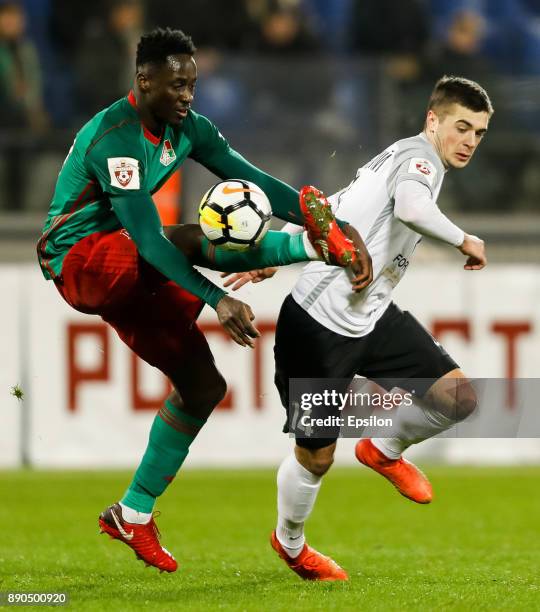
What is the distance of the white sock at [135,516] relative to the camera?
5.79m

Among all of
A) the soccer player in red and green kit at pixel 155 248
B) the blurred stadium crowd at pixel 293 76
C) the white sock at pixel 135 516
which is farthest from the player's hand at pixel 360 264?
the blurred stadium crowd at pixel 293 76

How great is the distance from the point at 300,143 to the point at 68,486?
10.6ft

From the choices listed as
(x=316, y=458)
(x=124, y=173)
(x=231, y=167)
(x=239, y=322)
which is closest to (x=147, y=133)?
(x=124, y=173)

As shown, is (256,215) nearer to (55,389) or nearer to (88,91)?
(55,389)

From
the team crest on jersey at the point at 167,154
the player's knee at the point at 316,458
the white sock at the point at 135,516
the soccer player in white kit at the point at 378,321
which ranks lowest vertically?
the white sock at the point at 135,516

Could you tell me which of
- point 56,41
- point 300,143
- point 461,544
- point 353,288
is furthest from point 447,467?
point 353,288

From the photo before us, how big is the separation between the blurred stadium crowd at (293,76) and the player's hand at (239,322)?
18.1 feet

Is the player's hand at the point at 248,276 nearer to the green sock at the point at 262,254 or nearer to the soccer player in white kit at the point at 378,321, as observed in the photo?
the soccer player in white kit at the point at 378,321

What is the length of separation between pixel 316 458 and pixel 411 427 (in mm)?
486

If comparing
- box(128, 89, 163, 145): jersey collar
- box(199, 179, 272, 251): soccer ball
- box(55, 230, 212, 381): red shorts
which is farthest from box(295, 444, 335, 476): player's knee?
box(128, 89, 163, 145): jersey collar

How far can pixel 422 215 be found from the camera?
5.25 meters

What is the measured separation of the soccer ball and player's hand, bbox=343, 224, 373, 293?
33cm

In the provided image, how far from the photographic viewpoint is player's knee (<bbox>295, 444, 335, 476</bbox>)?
5.64 meters

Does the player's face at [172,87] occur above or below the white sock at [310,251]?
above
